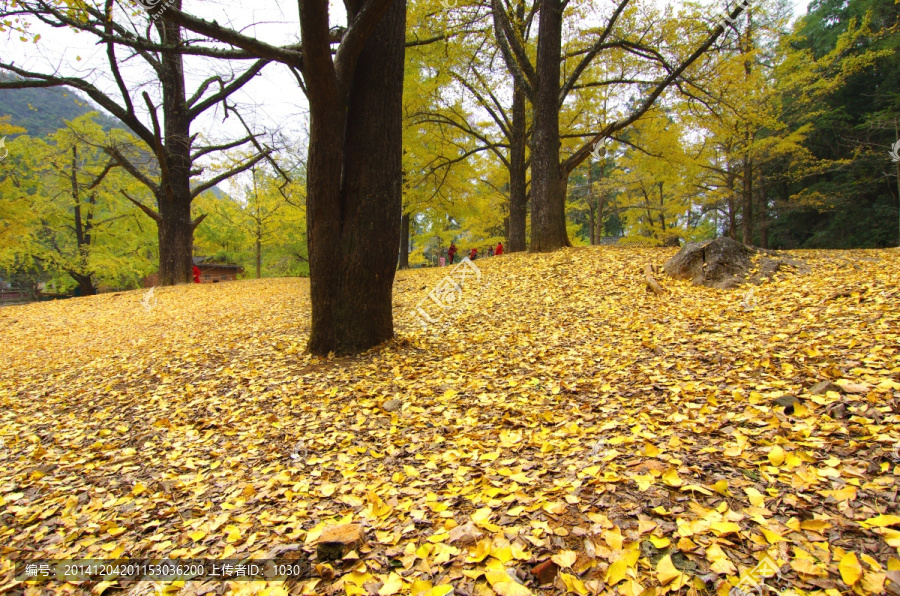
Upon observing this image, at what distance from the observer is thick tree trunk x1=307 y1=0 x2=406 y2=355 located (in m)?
4.13

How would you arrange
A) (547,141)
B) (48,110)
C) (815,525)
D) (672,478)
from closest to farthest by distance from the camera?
(815,525) → (672,478) → (547,141) → (48,110)

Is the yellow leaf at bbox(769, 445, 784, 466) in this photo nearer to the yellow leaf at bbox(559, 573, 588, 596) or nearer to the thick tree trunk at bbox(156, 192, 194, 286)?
the yellow leaf at bbox(559, 573, 588, 596)

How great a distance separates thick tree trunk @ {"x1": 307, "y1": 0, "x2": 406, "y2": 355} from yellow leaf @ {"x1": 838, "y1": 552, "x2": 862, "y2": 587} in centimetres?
384

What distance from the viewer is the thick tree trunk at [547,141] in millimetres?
7898

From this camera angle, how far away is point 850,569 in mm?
1253

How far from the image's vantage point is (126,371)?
4531 millimetres

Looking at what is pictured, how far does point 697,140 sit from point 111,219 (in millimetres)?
24467

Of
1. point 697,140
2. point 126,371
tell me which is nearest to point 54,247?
point 126,371

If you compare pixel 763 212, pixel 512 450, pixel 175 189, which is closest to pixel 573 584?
pixel 512 450

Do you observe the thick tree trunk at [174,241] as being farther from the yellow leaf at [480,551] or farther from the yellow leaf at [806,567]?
the yellow leaf at [806,567]

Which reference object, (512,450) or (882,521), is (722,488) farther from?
(512,450)

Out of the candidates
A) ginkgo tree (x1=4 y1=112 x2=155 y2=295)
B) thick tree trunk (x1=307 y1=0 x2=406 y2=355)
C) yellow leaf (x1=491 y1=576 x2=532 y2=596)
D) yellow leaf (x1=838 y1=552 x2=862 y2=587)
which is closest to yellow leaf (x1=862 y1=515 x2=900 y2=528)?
yellow leaf (x1=838 y1=552 x2=862 y2=587)

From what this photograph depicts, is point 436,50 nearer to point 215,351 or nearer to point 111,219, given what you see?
point 215,351

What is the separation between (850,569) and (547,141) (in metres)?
8.02
